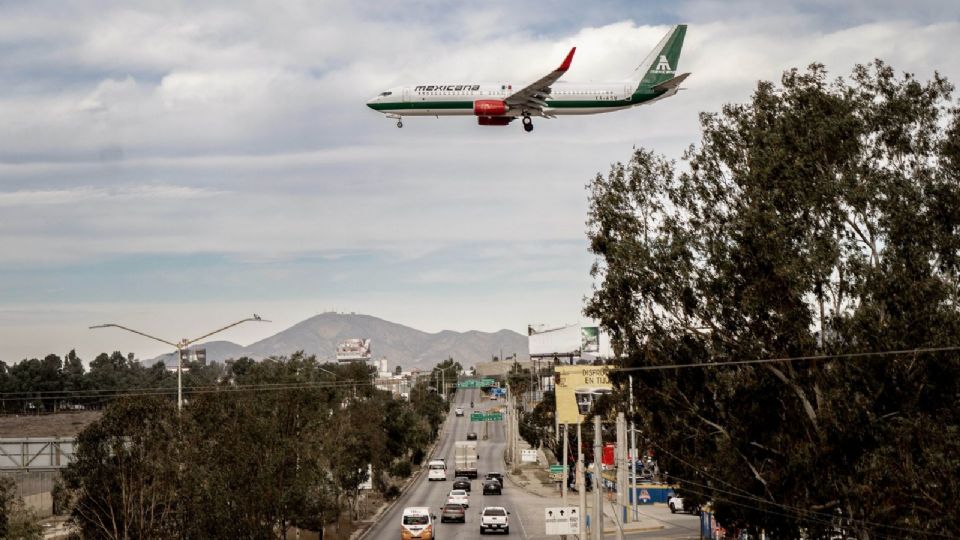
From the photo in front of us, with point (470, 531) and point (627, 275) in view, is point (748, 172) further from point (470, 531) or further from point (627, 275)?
point (470, 531)

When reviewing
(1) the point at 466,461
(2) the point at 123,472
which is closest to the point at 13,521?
(2) the point at 123,472

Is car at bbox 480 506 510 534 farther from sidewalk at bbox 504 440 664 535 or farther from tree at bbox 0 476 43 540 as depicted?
tree at bbox 0 476 43 540

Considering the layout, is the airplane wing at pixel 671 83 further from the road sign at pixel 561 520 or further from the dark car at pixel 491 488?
the dark car at pixel 491 488

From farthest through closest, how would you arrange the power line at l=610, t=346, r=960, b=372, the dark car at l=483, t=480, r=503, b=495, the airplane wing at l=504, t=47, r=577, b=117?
1. the dark car at l=483, t=480, r=503, b=495
2. the airplane wing at l=504, t=47, r=577, b=117
3. the power line at l=610, t=346, r=960, b=372

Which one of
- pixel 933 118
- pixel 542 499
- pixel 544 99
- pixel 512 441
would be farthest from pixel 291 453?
pixel 512 441

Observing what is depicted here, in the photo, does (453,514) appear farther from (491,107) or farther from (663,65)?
(663,65)

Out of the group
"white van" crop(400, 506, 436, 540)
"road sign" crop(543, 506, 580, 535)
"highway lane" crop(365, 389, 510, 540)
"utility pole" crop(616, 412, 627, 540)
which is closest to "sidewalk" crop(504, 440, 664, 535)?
"utility pole" crop(616, 412, 627, 540)

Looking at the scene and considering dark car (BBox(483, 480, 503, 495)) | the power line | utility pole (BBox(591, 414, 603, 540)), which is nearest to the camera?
the power line

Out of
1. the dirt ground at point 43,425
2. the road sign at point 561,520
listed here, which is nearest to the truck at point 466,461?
the dirt ground at point 43,425

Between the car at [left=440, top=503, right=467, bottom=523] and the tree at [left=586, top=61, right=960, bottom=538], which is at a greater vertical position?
the tree at [left=586, top=61, right=960, bottom=538]
